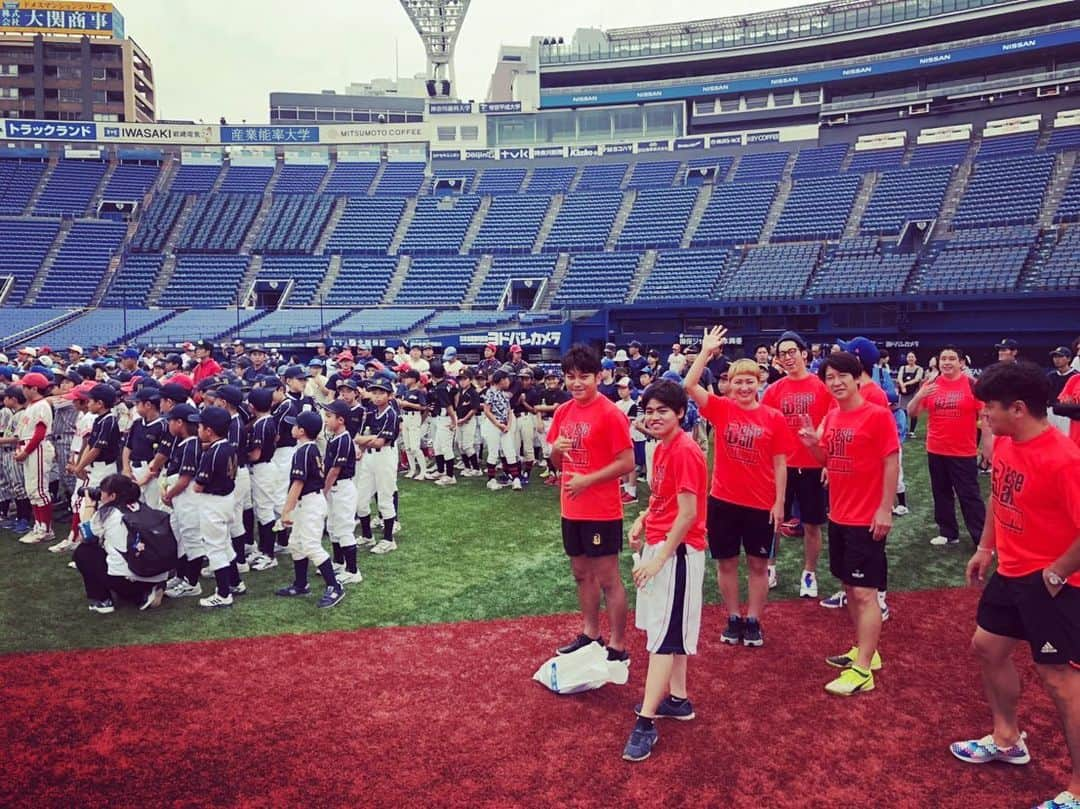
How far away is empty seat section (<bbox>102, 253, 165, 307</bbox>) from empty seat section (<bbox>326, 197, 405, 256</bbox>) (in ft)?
32.0

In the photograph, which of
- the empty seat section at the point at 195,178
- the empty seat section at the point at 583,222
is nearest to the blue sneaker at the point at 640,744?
the empty seat section at the point at 583,222

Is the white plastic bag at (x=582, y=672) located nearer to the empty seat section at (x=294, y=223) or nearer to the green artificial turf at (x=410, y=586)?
the green artificial turf at (x=410, y=586)

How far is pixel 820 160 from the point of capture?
138 feet

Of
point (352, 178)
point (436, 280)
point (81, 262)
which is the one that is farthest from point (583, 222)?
point (81, 262)

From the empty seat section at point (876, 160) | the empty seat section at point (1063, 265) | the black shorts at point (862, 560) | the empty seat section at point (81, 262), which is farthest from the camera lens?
the empty seat section at point (81, 262)

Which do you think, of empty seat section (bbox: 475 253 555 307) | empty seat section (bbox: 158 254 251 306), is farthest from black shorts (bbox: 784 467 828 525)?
empty seat section (bbox: 158 254 251 306)

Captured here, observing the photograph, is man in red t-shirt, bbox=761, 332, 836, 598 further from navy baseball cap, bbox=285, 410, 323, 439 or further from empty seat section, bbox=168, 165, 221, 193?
empty seat section, bbox=168, 165, 221, 193

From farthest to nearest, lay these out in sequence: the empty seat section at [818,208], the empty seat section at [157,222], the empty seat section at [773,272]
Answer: the empty seat section at [157,222] < the empty seat section at [818,208] < the empty seat section at [773,272]

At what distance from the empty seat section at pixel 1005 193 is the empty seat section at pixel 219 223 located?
1511 inches

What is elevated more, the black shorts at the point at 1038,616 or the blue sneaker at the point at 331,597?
the black shorts at the point at 1038,616

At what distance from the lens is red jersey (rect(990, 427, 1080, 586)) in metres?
3.83

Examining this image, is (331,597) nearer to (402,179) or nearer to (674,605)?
(674,605)

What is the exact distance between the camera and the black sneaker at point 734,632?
6402mm

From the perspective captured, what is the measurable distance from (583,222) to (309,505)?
37705mm
